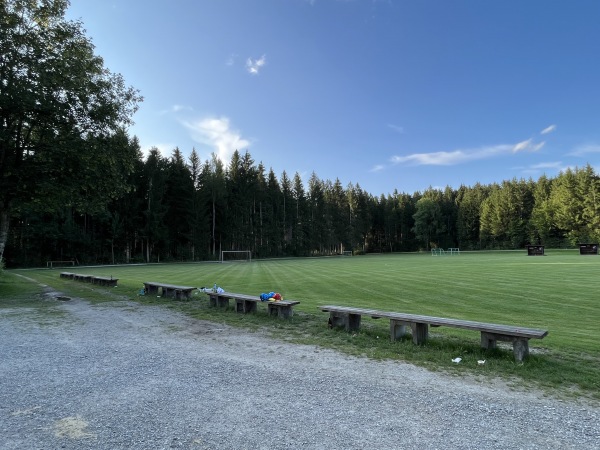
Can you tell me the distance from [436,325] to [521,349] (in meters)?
1.31

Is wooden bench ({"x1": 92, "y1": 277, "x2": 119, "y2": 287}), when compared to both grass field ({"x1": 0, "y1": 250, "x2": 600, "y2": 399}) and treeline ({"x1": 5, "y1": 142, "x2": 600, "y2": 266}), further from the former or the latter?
treeline ({"x1": 5, "y1": 142, "x2": 600, "y2": 266})

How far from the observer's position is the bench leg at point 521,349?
5578 mm

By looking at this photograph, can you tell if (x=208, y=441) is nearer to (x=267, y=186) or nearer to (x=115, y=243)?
(x=115, y=243)

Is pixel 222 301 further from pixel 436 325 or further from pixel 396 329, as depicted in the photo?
pixel 436 325

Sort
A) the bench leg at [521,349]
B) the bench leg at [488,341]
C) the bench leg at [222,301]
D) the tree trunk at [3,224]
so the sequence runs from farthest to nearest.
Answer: the tree trunk at [3,224]
the bench leg at [222,301]
the bench leg at [488,341]
the bench leg at [521,349]

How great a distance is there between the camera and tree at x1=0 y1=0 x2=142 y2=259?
14.0 metres

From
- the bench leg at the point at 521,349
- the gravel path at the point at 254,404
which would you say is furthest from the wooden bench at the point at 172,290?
the bench leg at the point at 521,349

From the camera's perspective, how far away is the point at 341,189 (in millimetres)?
91250

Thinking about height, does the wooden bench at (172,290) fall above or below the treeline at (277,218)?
below

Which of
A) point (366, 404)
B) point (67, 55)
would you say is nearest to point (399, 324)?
point (366, 404)

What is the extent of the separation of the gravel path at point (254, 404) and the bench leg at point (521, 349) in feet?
4.14

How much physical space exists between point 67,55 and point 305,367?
16.6m

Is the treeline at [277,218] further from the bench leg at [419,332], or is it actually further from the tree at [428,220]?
the bench leg at [419,332]

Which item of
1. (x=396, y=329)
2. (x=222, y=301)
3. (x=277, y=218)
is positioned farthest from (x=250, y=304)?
(x=277, y=218)
